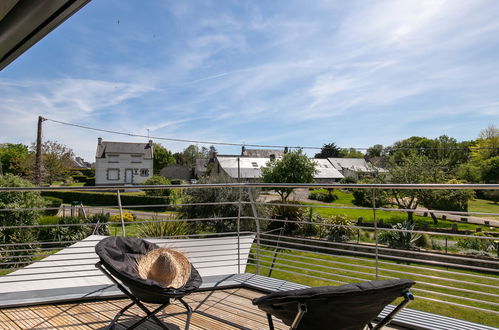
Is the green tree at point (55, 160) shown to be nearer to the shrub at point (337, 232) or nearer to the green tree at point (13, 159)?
the green tree at point (13, 159)

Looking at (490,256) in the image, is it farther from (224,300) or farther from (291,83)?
(291,83)

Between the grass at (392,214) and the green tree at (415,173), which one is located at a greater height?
the green tree at (415,173)

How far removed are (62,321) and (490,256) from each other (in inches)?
464

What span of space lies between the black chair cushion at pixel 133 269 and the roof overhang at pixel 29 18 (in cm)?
134

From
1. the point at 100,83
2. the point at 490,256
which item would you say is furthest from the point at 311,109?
the point at 490,256

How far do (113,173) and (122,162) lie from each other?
1.97 metres

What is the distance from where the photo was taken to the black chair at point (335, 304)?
142cm

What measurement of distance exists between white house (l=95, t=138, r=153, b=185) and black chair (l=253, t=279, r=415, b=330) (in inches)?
1746

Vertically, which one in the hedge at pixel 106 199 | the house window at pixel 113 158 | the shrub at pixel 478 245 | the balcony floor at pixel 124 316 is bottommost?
the shrub at pixel 478 245

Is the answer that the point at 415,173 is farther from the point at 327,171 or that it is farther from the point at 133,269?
the point at 327,171

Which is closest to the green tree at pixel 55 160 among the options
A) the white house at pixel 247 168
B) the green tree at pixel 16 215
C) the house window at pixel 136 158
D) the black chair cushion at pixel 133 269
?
the house window at pixel 136 158

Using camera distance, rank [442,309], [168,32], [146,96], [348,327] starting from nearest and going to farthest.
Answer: [348,327]
[442,309]
[168,32]
[146,96]

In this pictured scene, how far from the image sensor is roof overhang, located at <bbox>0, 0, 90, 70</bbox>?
1.46 meters

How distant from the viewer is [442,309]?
714 cm
